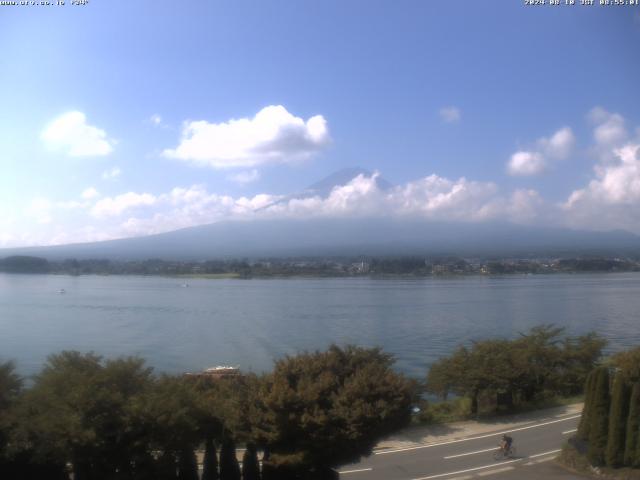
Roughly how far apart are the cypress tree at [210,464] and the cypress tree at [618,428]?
357 cm

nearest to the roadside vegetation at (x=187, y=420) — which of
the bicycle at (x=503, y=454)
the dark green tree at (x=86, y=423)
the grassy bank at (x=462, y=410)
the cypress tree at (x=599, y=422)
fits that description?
the dark green tree at (x=86, y=423)

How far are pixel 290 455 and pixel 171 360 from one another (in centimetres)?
1259

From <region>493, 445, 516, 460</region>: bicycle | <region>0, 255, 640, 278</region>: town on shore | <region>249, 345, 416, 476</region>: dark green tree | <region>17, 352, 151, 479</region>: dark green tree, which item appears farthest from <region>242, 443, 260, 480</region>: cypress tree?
<region>0, 255, 640, 278</region>: town on shore

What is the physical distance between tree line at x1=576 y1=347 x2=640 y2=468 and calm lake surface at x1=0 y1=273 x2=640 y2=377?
9.01 meters

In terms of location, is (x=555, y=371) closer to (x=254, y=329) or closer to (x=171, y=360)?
(x=171, y=360)

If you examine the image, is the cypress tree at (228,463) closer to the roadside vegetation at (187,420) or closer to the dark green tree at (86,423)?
the roadside vegetation at (187,420)

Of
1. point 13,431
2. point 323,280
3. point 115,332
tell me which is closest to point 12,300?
point 115,332

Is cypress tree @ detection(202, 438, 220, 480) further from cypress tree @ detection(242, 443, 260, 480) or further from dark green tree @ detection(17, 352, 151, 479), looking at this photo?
dark green tree @ detection(17, 352, 151, 479)

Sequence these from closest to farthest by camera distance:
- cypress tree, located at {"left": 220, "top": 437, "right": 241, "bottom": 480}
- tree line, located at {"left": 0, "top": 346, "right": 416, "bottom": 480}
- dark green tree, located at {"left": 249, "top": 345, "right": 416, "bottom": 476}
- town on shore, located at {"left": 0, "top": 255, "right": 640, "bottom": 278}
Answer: tree line, located at {"left": 0, "top": 346, "right": 416, "bottom": 480} → dark green tree, located at {"left": 249, "top": 345, "right": 416, "bottom": 476} → cypress tree, located at {"left": 220, "top": 437, "right": 241, "bottom": 480} → town on shore, located at {"left": 0, "top": 255, "right": 640, "bottom": 278}

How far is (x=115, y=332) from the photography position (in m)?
21.6

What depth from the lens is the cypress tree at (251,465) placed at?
5305 mm

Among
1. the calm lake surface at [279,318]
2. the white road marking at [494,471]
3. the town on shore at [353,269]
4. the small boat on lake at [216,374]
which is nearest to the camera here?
the white road marking at [494,471]

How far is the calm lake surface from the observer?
18391 millimetres

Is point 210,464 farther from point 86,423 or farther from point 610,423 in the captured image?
point 610,423
